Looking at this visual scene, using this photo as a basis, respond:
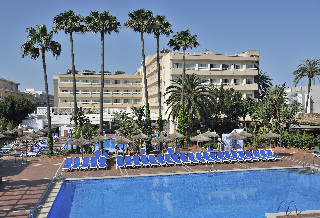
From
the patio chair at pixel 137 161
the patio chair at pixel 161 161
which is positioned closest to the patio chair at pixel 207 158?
the patio chair at pixel 161 161

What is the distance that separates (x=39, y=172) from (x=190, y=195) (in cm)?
1080

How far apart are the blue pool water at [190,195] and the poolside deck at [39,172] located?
116 centimetres

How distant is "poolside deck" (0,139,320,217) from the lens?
13570 mm

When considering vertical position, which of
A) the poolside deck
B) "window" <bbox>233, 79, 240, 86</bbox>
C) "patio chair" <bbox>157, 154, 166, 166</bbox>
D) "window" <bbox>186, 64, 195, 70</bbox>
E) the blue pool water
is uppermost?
"window" <bbox>186, 64, 195, 70</bbox>

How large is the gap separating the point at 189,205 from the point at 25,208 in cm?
756

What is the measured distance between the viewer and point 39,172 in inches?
798

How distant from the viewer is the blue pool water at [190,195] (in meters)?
13.8

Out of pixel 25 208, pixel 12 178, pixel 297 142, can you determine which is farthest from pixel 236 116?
pixel 25 208

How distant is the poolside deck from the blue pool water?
3.80 feet

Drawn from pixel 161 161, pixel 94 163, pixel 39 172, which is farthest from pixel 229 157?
pixel 39 172

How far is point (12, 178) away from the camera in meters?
18.4

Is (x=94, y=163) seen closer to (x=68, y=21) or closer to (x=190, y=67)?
(x=68, y=21)

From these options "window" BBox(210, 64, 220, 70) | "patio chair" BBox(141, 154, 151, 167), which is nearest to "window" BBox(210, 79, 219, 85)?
"window" BBox(210, 64, 220, 70)

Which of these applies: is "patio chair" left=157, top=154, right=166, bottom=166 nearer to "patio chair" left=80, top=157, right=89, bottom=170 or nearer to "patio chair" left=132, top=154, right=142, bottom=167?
"patio chair" left=132, top=154, right=142, bottom=167
